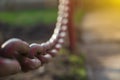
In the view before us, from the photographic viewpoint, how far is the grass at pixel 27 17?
3.72 m

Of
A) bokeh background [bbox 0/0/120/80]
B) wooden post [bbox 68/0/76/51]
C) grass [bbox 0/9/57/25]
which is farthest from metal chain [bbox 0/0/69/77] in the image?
grass [bbox 0/9/57/25]

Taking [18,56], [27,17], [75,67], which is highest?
[18,56]

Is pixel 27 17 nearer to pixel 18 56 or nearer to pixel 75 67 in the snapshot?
pixel 75 67

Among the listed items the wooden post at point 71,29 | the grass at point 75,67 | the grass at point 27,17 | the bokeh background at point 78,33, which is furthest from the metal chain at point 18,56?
the grass at point 27,17

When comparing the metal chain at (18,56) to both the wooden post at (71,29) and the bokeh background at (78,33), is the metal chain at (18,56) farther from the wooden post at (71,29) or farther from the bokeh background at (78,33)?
the wooden post at (71,29)

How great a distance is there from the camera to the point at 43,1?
459 cm

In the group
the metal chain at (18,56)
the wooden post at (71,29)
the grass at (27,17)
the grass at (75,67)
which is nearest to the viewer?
the metal chain at (18,56)

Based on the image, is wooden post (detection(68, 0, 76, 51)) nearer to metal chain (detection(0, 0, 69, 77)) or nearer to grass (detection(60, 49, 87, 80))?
grass (detection(60, 49, 87, 80))

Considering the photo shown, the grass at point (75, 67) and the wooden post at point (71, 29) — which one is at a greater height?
the wooden post at point (71, 29)

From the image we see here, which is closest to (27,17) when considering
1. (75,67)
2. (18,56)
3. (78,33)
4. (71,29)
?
(78,33)

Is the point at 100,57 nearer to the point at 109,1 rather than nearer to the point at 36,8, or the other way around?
the point at 36,8

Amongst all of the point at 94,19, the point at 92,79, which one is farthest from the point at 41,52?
the point at 94,19

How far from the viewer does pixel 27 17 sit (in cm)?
388

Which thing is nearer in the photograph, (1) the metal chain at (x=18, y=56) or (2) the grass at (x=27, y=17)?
(1) the metal chain at (x=18, y=56)
